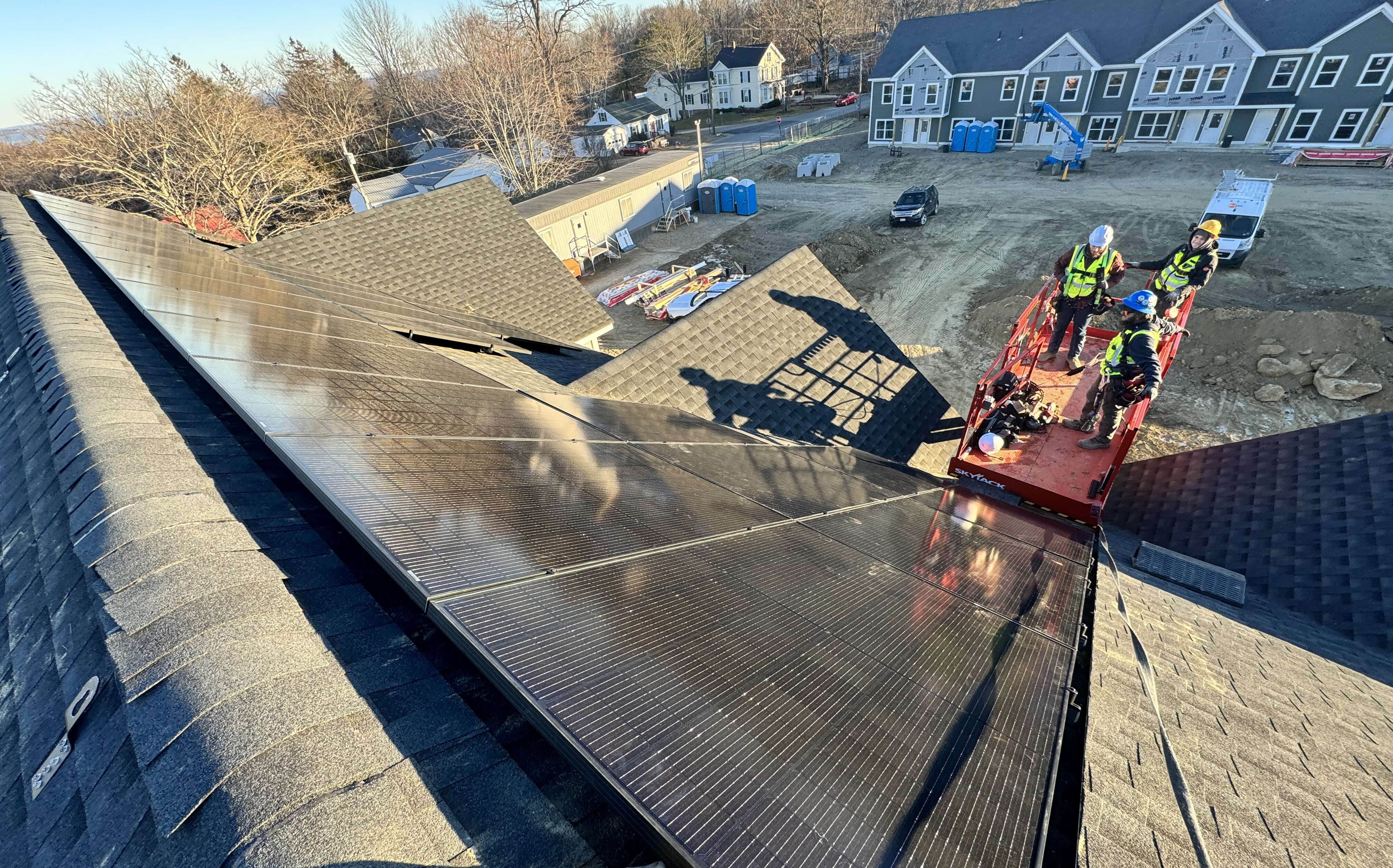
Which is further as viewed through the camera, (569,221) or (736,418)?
(569,221)

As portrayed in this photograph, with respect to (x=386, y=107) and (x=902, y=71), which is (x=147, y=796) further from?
(x=386, y=107)

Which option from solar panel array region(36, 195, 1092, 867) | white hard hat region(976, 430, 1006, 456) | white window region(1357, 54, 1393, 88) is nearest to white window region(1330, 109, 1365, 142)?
white window region(1357, 54, 1393, 88)

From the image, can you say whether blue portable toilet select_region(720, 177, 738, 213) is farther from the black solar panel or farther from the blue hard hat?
the black solar panel

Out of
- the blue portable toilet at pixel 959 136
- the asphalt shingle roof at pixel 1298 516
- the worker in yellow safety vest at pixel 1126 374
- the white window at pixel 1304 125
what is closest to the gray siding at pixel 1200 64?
the white window at pixel 1304 125

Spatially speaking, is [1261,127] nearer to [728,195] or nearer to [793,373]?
[728,195]

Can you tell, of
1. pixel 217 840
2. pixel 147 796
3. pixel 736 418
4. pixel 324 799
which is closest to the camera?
pixel 217 840

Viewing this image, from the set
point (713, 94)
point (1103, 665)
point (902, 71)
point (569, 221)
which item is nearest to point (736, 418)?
point (1103, 665)
